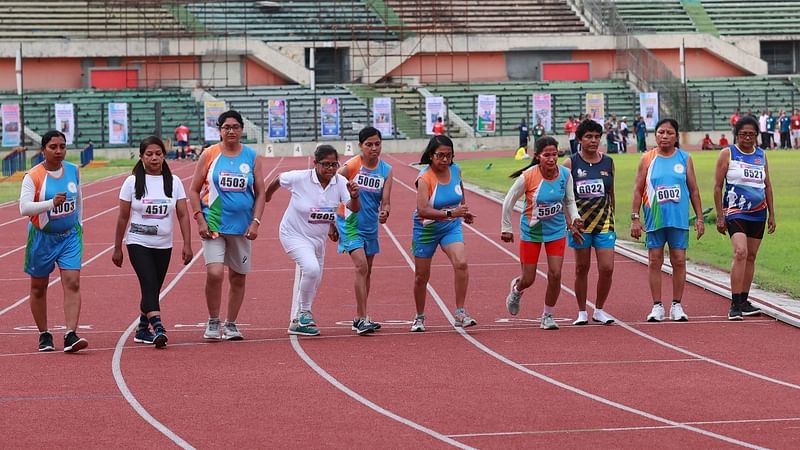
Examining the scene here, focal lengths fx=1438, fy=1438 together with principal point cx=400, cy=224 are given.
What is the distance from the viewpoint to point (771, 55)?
67.2 meters

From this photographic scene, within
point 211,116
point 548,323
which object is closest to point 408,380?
point 548,323

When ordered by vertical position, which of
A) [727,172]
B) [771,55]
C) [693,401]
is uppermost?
[771,55]

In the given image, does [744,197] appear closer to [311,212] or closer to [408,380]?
[311,212]

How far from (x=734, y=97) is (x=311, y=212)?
51984mm

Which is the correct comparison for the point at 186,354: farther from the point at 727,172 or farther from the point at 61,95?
the point at 61,95

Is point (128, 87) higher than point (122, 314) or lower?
higher

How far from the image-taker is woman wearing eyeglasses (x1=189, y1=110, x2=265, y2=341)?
1148cm

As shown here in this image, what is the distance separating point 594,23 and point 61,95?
80.6 feet

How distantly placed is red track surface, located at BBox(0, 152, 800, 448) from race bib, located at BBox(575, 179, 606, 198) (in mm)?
1143

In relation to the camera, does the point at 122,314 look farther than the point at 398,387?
Yes

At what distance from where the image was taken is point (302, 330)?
11.9m

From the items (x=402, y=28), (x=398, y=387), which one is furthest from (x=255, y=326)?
(x=402, y=28)

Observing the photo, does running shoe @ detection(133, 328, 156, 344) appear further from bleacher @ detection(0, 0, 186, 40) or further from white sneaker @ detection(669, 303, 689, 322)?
bleacher @ detection(0, 0, 186, 40)

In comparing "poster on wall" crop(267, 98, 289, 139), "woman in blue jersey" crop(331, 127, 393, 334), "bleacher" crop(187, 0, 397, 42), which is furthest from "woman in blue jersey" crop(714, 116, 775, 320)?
"bleacher" crop(187, 0, 397, 42)
